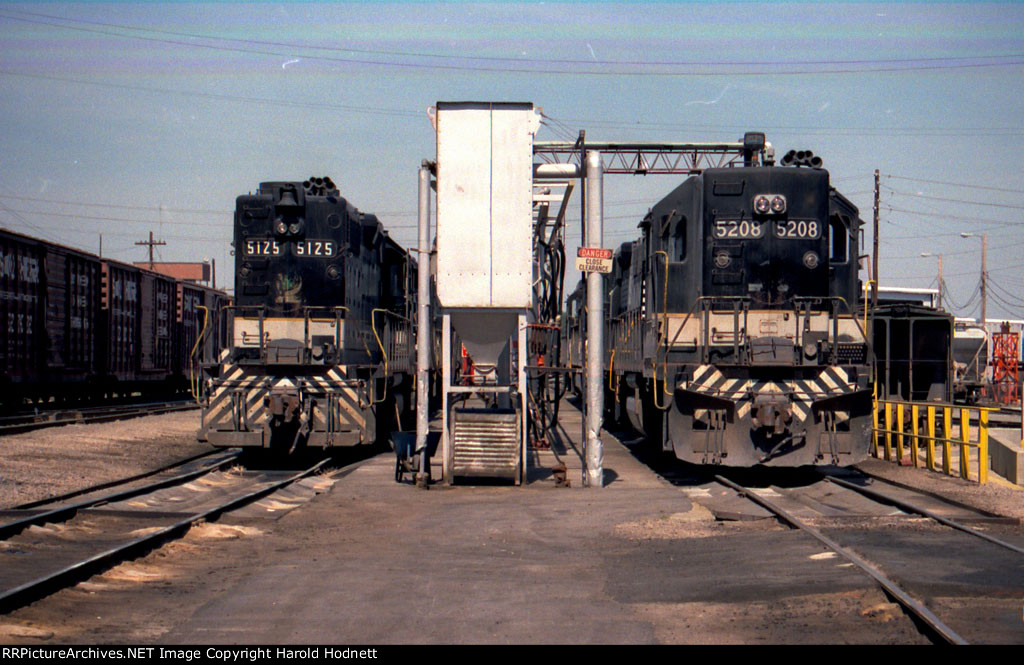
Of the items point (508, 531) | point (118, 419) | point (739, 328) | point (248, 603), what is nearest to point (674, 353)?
point (739, 328)

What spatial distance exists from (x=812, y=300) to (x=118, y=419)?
52.0 ft

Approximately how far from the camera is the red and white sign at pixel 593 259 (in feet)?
37.4

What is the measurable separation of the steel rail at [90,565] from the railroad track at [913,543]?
5166mm

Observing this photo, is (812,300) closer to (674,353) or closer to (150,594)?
(674,353)

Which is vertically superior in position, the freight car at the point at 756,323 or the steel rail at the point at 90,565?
the freight car at the point at 756,323

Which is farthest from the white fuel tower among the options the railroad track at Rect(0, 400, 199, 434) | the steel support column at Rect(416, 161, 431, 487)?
the railroad track at Rect(0, 400, 199, 434)

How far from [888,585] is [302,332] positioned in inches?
404

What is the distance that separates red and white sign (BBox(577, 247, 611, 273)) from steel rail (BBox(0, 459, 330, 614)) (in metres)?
4.72

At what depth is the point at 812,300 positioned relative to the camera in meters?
12.1

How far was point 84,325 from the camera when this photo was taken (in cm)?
2477

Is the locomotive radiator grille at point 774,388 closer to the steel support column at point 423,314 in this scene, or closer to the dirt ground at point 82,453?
the steel support column at point 423,314

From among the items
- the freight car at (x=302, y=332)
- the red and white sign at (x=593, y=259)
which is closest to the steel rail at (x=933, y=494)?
the red and white sign at (x=593, y=259)

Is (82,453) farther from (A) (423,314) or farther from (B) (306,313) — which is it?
(A) (423,314)

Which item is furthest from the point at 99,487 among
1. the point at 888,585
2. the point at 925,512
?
the point at 925,512
